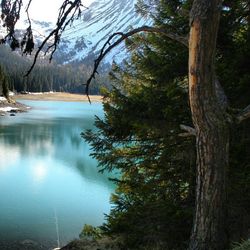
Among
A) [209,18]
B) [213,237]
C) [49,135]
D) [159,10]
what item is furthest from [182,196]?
[49,135]

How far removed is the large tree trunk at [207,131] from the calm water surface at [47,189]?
10773 mm

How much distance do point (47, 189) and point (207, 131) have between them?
63.4ft

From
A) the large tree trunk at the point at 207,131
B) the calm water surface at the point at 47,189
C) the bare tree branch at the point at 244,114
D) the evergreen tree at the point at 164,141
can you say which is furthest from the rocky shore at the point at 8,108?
the bare tree branch at the point at 244,114

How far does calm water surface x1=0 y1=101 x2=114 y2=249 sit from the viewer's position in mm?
16547

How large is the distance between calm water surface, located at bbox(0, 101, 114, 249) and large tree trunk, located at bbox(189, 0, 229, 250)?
10.8m

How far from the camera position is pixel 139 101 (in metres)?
8.14

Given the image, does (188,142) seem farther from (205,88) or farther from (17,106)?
(17,106)

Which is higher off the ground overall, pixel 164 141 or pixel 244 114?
pixel 244 114

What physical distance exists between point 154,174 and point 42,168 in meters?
21.5

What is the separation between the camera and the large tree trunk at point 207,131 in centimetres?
462

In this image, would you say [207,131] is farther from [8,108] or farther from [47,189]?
[8,108]

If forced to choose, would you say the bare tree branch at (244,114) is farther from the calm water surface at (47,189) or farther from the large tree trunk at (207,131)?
the calm water surface at (47,189)

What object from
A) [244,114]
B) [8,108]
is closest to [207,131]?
[244,114]

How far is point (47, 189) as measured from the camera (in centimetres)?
2327
